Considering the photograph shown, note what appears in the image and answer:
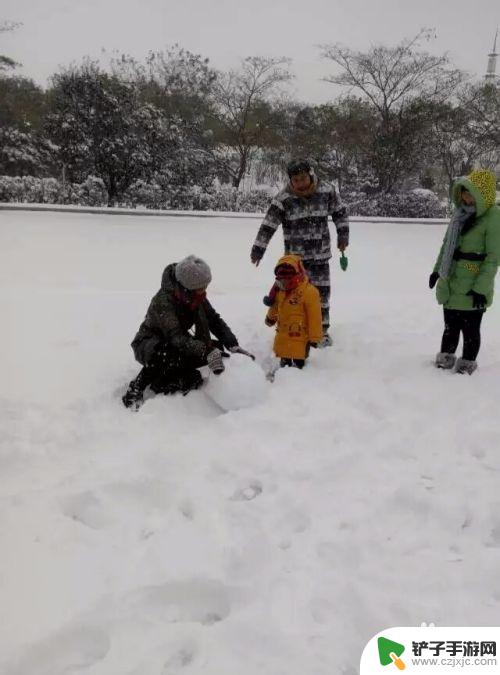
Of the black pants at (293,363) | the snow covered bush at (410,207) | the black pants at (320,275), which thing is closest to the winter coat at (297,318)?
the black pants at (293,363)

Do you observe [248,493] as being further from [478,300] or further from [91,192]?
[91,192]

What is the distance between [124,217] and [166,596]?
1160 centimetres

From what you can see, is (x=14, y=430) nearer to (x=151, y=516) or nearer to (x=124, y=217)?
(x=151, y=516)

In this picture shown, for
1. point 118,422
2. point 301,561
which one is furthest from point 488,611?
point 118,422

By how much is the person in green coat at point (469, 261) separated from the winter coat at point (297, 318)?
2.84 feet

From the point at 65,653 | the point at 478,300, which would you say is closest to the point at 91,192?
the point at 478,300

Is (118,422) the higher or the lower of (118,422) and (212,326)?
the lower

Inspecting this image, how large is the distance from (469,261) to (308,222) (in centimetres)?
121

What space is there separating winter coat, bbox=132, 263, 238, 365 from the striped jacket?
3.19 feet

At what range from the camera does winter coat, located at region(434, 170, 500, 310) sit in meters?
3.43

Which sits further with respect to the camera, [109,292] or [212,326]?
[109,292]

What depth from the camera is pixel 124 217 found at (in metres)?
12.6

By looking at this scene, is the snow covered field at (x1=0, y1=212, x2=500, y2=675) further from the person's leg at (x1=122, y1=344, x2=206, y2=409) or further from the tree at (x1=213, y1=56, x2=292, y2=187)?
the tree at (x1=213, y1=56, x2=292, y2=187)

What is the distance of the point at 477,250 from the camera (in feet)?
11.7
